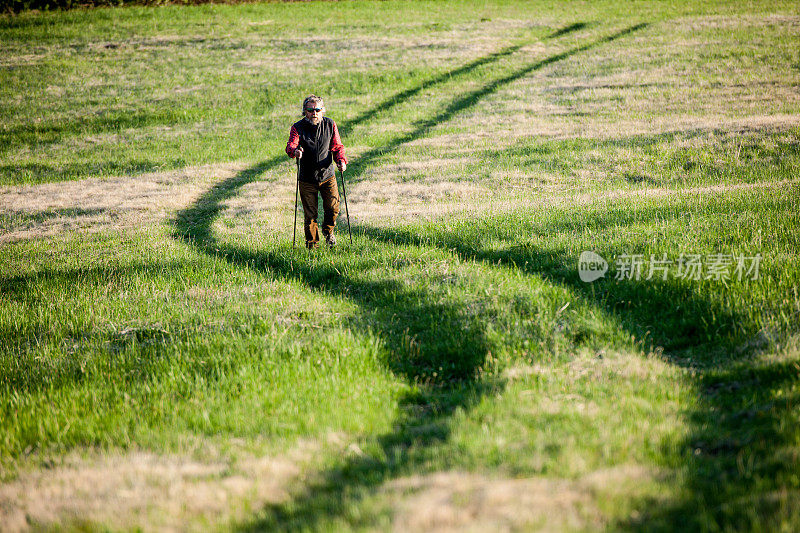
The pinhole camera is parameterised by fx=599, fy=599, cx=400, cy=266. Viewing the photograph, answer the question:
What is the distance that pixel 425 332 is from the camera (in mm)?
6645

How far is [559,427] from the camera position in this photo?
14.4 ft

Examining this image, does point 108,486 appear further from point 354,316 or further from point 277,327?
point 354,316

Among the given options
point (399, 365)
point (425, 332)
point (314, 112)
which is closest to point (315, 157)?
point (314, 112)

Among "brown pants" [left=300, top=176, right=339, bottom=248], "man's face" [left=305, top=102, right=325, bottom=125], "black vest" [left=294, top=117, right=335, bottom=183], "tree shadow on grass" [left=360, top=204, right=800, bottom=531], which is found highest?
"man's face" [left=305, top=102, right=325, bottom=125]

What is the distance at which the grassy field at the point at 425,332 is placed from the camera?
371 centimetres

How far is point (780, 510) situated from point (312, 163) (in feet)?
27.0

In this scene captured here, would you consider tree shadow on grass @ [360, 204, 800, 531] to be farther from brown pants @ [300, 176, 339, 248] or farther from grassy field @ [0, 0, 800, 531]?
brown pants @ [300, 176, 339, 248]

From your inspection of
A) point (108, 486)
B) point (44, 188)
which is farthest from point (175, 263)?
point (44, 188)

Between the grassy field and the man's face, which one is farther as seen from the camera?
the man's face

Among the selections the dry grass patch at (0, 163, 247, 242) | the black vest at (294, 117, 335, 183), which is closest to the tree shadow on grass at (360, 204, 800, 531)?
the black vest at (294, 117, 335, 183)

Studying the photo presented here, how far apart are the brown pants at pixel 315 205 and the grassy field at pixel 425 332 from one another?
592 mm

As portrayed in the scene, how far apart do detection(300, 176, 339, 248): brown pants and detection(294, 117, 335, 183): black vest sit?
0.46 feet

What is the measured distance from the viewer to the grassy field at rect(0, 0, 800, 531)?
3.71 m

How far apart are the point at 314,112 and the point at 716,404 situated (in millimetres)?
7258
